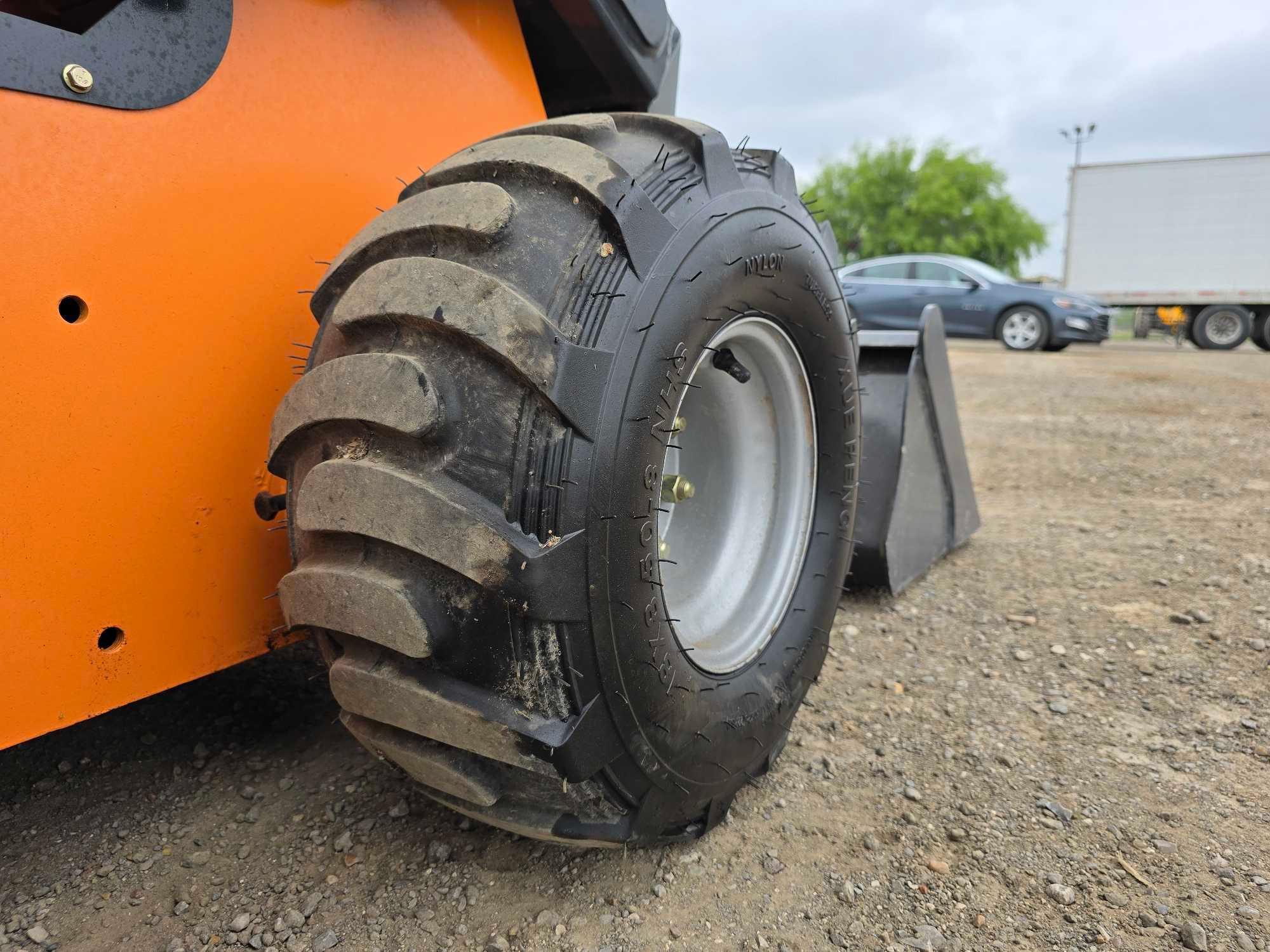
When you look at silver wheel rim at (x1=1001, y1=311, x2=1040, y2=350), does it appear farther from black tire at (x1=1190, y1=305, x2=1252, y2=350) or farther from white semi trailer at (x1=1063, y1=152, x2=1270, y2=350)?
black tire at (x1=1190, y1=305, x2=1252, y2=350)

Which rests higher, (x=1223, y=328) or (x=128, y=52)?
(x=128, y=52)

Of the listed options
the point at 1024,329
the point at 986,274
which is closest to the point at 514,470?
the point at 1024,329

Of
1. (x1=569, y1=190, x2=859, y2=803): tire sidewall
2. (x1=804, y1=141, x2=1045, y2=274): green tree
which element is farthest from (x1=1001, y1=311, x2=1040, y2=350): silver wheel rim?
(x1=804, y1=141, x2=1045, y2=274): green tree

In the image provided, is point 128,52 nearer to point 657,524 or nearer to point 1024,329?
point 657,524

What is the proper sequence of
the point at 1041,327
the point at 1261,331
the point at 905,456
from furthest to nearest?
the point at 1261,331, the point at 1041,327, the point at 905,456

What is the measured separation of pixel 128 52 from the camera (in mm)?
1143

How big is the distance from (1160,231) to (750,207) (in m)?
17.8

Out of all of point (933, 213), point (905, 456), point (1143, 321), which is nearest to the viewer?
point (905, 456)

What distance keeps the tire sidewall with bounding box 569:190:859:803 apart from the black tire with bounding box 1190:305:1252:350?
16992mm

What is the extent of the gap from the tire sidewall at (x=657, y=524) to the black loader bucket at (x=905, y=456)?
3.11 ft

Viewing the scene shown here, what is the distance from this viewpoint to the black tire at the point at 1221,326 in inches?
603

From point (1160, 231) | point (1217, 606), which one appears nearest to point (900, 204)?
point (1160, 231)

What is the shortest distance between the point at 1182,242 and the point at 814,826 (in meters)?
17.8

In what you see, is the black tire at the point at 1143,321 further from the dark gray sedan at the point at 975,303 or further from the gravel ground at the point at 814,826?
the gravel ground at the point at 814,826
